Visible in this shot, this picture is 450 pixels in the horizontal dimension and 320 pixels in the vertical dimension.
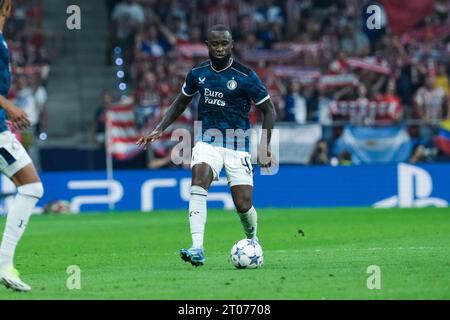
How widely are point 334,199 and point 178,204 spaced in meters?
3.51

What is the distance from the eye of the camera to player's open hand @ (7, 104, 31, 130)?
33.3 feet

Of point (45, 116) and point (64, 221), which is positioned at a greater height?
point (45, 116)

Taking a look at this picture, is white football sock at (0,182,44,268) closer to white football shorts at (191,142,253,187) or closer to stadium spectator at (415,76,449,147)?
white football shorts at (191,142,253,187)

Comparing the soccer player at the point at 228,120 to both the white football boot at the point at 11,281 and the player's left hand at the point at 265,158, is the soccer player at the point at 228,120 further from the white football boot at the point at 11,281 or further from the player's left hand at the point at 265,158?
the white football boot at the point at 11,281

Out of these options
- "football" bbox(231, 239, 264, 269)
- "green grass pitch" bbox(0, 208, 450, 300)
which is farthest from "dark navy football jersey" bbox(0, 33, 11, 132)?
"football" bbox(231, 239, 264, 269)

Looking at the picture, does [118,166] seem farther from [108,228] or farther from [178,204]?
[108,228]

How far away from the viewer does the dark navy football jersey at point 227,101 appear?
12945mm

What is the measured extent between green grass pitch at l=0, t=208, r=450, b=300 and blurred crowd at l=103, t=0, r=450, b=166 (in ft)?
13.0

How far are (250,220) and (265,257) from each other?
104cm

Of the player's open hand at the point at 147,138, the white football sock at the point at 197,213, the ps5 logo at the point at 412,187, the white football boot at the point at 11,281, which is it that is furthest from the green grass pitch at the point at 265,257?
the ps5 logo at the point at 412,187

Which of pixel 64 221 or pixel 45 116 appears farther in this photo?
pixel 45 116

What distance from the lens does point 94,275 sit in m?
12.1

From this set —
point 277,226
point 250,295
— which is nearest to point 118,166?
point 277,226

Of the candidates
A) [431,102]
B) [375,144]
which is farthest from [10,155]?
[431,102]
